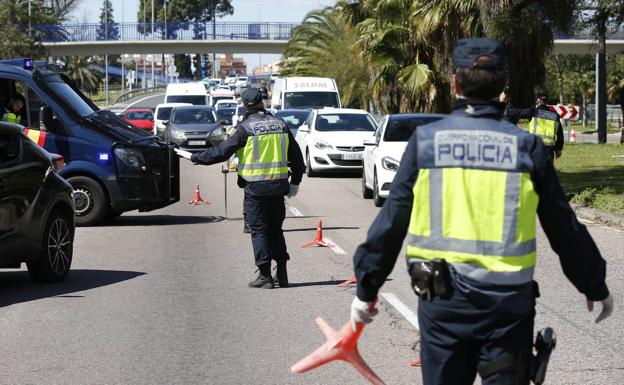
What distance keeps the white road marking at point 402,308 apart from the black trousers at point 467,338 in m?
4.48

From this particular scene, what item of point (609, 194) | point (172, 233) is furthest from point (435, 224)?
point (609, 194)

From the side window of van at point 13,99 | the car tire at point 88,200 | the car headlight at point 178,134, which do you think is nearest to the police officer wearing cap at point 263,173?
the car tire at point 88,200

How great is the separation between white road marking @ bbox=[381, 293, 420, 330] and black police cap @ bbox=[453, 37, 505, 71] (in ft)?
15.1

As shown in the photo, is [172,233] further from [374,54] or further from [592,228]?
[374,54]

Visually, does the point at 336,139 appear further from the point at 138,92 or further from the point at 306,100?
the point at 138,92

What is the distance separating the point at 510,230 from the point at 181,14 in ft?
513

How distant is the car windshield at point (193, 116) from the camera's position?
123ft

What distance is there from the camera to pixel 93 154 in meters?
16.5

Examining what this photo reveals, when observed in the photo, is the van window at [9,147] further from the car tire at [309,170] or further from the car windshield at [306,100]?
the car windshield at [306,100]

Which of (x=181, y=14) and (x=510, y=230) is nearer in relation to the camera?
(x=510, y=230)

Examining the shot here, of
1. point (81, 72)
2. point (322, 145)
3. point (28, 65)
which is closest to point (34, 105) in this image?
point (28, 65)

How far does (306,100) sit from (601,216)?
23.1m

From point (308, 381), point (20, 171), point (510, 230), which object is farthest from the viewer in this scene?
point (20, 171)

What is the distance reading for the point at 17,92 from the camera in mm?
16734
